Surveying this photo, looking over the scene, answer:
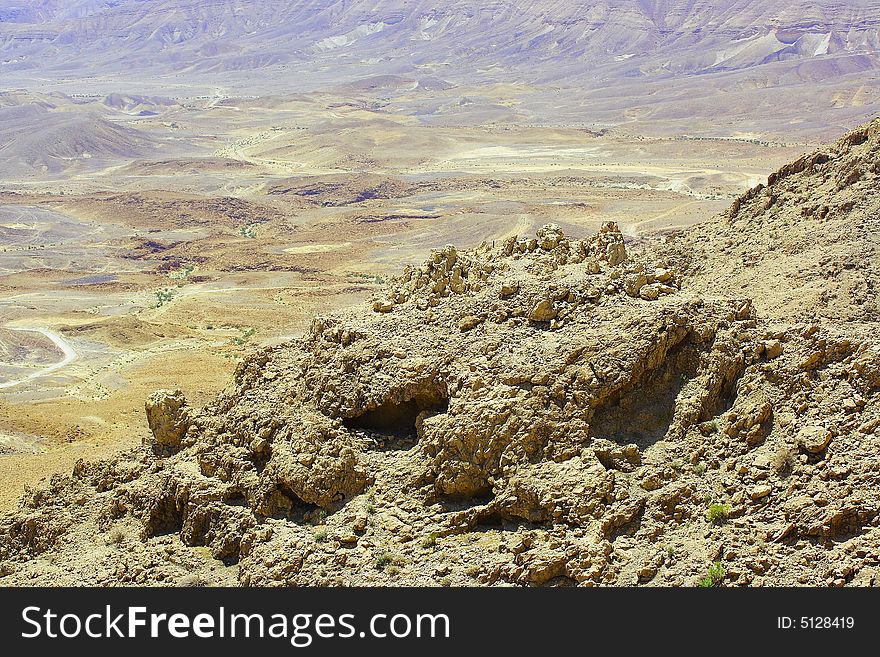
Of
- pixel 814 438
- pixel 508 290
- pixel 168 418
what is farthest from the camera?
pixel 168 418

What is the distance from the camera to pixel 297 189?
229ft

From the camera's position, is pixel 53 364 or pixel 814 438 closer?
pixel 814 438

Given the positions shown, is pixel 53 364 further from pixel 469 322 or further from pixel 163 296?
pixel 469 322

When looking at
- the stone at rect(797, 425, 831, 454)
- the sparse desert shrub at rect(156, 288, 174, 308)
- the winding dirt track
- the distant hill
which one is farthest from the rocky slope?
the distant hill

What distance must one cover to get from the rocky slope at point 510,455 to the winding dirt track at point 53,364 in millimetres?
18785

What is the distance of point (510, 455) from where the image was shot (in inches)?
329

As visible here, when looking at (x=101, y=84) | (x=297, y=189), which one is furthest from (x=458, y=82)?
(x=297, y=189)

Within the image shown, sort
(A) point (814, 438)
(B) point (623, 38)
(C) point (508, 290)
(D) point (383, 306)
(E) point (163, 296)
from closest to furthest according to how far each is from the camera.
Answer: (A) point (814, 438) → (C) point (508, 290) → (D) point (383, 306) → (E) point (163, 296) → (B) point (623, 38)

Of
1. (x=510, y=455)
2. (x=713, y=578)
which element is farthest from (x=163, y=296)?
(x=713, y=578)

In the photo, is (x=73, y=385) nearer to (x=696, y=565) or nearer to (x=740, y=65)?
(x=696, y=565)

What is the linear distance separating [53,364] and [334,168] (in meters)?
52.8

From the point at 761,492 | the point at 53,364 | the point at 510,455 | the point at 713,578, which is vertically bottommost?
the point at 713,578

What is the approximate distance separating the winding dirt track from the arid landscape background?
0.64 ft

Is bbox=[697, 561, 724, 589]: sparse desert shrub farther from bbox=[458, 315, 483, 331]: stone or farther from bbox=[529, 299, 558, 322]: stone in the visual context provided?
bbox=[458, 315, 483, 331]: stone
